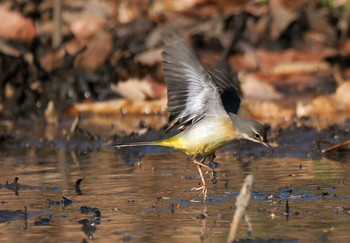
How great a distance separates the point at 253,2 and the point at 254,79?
2.93 metres

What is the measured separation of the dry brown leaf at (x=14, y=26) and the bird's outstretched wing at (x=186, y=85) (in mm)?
6946

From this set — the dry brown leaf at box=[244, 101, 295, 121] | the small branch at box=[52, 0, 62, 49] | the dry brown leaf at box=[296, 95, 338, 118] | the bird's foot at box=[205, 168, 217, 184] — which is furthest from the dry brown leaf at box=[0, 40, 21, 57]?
the bird's foot at box=[205, 168, 217, 184]

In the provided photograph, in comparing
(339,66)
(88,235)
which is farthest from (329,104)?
(88,235)

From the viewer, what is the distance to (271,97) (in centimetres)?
1114

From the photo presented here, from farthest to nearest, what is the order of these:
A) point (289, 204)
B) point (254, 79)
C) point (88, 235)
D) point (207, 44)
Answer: point (207, 44) < point (254, 79) < point (289, 204) < point (88, 235)

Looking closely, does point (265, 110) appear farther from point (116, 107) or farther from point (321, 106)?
point (116, 107)

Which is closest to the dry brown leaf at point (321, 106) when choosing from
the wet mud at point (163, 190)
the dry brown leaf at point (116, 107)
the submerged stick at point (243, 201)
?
the wet mud at point (163, 190)

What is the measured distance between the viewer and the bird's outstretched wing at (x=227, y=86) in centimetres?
705

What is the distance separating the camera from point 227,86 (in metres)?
7.11

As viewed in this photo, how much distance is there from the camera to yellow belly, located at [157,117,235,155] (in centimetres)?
655

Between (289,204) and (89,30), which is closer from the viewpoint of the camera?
(289,204)

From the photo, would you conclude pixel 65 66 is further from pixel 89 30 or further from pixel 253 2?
pixel 253 2

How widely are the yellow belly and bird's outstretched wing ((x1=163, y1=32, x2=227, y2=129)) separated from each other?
0.10 metres

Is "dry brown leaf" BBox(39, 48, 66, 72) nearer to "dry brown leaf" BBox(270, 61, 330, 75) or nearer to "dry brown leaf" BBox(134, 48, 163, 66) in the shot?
"dry brown leaf" BBox(134, 48, 163, 66)
